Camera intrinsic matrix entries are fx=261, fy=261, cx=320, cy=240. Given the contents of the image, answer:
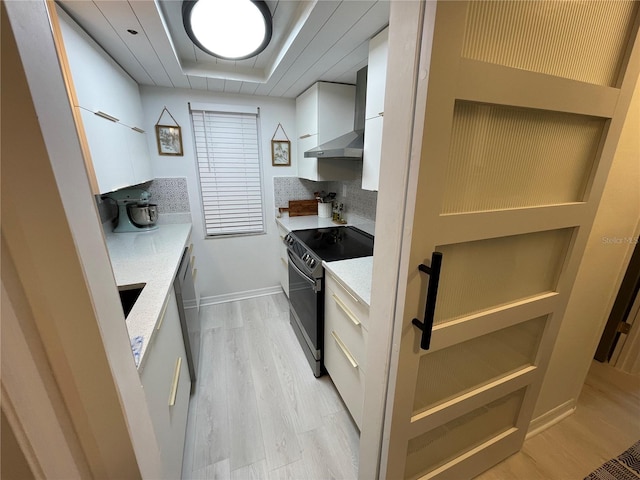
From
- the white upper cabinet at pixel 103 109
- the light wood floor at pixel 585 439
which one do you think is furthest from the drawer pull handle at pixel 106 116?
the light wood floor at pixel 585 439

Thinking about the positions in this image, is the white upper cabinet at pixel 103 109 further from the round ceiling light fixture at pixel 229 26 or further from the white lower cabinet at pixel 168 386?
the white lower cabinet at pixel 168 386

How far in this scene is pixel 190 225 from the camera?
2502 mm

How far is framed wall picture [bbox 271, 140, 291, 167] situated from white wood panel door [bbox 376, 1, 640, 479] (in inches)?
84.9

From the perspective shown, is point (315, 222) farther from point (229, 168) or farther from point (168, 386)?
point (168, 386)

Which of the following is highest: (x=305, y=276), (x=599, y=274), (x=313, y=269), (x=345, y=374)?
(x=599, y=274)

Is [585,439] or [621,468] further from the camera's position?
[585,439]

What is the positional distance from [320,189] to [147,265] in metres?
1.95

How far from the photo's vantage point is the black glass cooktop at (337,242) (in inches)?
71.9

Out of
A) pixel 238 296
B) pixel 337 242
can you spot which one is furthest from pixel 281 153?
pixel 238 296

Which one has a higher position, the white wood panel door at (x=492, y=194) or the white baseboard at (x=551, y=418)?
the white wood panel door at (x=492, y=194)

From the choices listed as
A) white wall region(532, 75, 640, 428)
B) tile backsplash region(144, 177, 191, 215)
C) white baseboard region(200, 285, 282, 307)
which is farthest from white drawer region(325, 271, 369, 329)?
tile backsplash region(144, 177, 191, 215)

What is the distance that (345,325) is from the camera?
144 cm

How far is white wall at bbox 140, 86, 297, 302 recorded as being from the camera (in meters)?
2.33

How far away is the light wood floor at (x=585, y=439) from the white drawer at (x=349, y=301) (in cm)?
101
